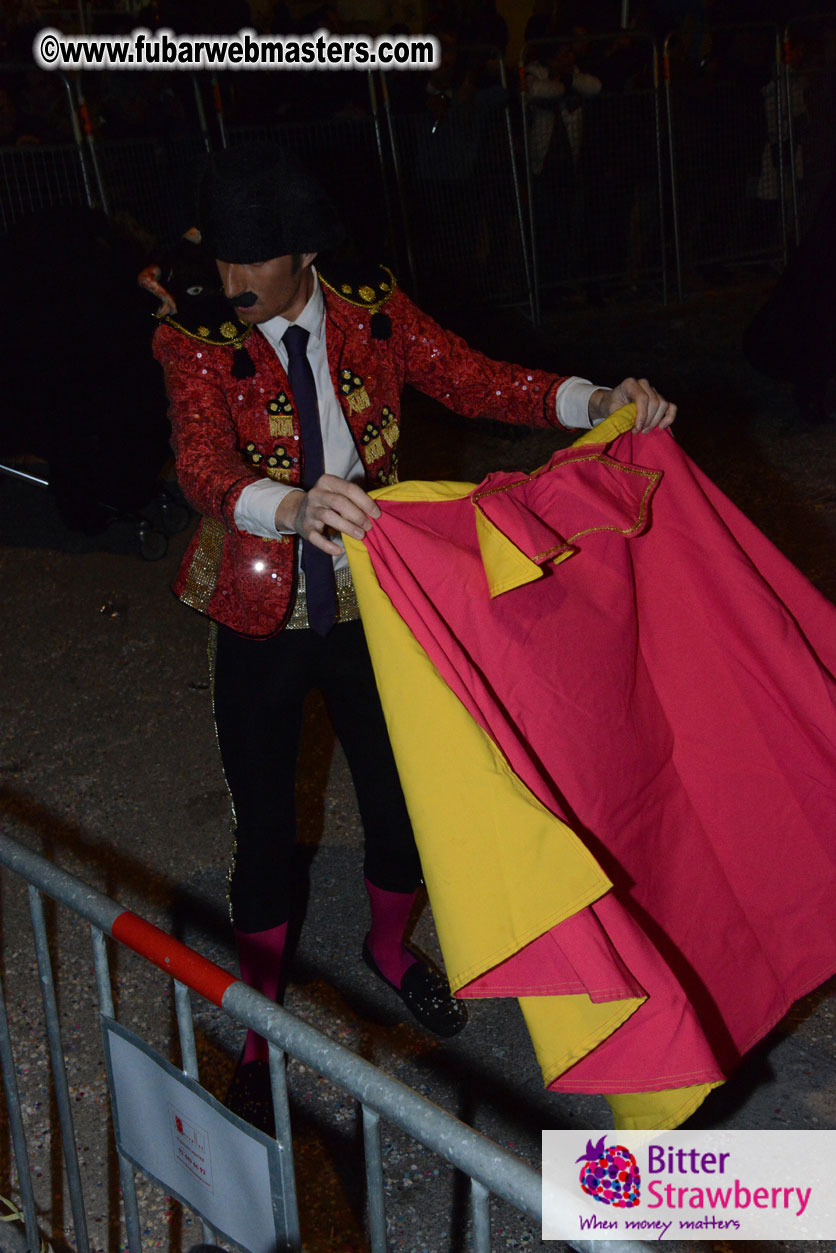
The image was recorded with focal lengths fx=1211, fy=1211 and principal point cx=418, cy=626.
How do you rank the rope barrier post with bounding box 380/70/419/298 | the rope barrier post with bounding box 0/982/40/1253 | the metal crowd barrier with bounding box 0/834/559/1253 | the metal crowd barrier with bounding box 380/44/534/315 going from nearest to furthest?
the metal crowd barrier with bounding box 0/834/559/1253 < the rope barrier post with bounding box 0/982/40/1253 < the rope barrier post with bounding box 380/70/419/298 < the metal crowd barrier with bounding box 380/44/534/315

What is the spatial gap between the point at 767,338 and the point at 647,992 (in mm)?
6992

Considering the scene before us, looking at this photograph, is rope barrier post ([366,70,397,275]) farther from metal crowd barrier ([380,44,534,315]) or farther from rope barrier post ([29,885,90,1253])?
rope barrier post ([29,885,90,1253])

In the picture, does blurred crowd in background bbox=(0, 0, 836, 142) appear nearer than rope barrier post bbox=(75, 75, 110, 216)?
No

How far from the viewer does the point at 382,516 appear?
2.29 meters

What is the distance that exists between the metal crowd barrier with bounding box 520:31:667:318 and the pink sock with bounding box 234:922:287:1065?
8522 millimetres

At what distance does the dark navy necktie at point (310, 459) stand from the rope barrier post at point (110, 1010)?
947 millimetres

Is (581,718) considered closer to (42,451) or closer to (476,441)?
(42,451)

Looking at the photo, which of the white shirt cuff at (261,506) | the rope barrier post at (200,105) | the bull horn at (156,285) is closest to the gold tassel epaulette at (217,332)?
the white shirt cuff at (261,506)

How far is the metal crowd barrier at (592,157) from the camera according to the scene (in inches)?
404

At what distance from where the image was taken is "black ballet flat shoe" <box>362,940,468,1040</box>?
3.39 metres

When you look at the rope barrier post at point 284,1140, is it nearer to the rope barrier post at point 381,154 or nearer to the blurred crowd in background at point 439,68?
the blurred crowd in background at point 439,68

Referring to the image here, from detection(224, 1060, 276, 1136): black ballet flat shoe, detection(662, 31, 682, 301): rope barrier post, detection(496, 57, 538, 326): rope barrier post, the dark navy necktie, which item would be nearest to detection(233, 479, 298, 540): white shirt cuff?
the dark navy necktie

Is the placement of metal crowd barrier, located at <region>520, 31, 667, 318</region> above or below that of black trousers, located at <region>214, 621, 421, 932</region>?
above

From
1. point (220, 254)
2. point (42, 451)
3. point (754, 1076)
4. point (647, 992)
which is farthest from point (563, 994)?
point (42, 451)
